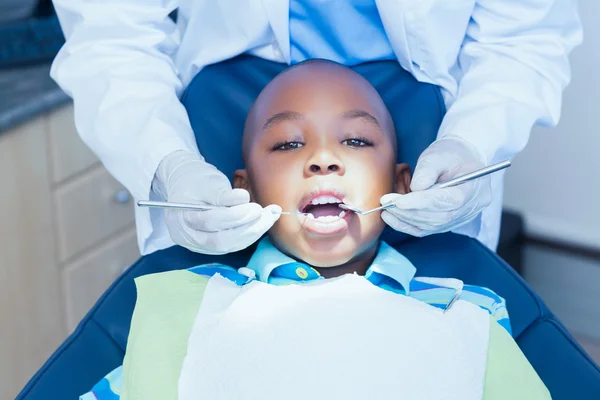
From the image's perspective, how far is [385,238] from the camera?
1415 mm

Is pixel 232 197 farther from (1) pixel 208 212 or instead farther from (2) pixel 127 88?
(2) pixel 127 88

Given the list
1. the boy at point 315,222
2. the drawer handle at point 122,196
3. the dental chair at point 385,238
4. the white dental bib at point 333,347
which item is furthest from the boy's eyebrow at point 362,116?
the drawer handle at point 122,196

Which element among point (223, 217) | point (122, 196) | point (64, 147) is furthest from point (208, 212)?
point (122, 196)

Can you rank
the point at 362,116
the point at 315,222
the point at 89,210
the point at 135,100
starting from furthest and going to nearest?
the point at 89,210 → the point at 135,100 → the point at 362,116 → the point at 315,222

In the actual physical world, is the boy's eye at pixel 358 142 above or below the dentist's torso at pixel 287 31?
below

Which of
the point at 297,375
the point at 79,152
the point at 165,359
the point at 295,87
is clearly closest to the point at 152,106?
the point at 295,87

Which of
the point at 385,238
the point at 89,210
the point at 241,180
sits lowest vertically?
the point at 89,210

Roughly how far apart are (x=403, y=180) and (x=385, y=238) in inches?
3.8

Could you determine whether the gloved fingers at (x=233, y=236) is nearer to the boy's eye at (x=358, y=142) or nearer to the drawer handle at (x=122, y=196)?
the boy's eye at (x=358, y=142)

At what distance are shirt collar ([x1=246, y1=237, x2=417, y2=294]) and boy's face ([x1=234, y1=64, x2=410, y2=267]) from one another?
0.02m

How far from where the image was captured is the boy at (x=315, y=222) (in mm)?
1175

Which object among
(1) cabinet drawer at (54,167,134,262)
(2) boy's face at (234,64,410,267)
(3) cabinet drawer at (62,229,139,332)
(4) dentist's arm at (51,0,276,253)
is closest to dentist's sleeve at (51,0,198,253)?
(4) dentist's arm at (51,0,276,253)

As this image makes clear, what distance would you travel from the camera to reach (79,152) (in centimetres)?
209

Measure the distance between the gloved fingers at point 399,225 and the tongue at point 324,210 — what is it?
0.07 metres
